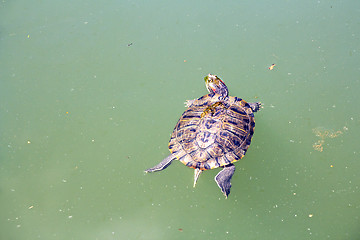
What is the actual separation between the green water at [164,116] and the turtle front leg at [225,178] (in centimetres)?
10

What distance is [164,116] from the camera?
2.65m

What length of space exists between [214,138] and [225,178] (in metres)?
0.35

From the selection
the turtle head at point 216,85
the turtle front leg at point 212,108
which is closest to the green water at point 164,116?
the turtle head at point 216,85

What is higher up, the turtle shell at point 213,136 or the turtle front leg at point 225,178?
the turtle shell at point 213,136

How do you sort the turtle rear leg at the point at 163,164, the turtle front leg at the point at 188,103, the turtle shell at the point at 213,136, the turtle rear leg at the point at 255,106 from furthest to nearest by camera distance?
the turtle front leg at the point at 188,103
the turtle rear leg at the point at 255,106
the turtle rear leg at the point at 163,164
the turtle shell at the point at 213,136

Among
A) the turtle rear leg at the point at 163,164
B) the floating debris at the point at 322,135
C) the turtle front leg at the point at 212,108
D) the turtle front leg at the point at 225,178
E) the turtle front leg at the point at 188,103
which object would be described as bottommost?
the turtle front leg at the point at 225,178

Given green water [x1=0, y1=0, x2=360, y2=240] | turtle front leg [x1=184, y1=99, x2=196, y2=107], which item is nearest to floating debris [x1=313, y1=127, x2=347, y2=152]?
green water [x1=0, y1=0, x2=360, y2=240]

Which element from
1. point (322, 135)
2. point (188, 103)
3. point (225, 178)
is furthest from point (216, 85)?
point (322, 135)

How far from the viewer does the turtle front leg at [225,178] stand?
2199 mm

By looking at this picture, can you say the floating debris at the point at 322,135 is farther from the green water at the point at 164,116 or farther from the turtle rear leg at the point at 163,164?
the turtle rear leg at the point at 163,164

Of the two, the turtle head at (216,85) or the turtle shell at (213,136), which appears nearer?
the turtle shell at (213,136)

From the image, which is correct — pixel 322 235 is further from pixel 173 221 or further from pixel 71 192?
pixel 71 192

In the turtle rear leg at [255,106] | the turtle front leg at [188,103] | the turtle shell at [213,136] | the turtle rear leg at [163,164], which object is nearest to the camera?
the turtle shell at [213,136]

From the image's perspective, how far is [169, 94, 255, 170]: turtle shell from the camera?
217 cm
